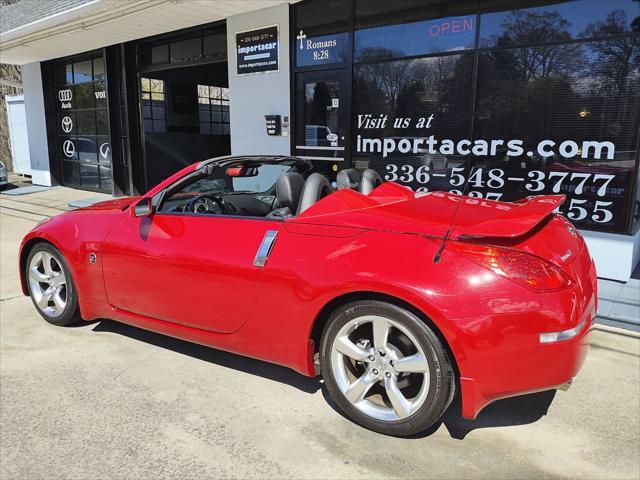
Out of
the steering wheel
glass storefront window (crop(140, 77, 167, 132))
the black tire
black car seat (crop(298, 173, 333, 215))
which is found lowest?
the black tire

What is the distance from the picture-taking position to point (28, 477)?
7.61 feet

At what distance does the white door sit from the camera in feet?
54.2

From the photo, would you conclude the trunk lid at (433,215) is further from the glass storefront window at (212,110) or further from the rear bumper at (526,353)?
the glass storefront window at (212,110)

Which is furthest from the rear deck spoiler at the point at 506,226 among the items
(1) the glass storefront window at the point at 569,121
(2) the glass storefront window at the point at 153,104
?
(2) the glass storefront window at the point at 153,104

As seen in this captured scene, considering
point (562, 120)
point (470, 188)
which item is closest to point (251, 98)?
point (470, 188)

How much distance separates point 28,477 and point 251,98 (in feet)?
24.2

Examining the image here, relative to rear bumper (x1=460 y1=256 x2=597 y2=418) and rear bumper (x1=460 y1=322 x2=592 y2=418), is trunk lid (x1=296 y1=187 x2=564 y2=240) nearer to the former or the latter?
rear bumper (x1=460 y1=256 x2=597 y2=418)

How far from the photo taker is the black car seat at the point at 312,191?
121 inches

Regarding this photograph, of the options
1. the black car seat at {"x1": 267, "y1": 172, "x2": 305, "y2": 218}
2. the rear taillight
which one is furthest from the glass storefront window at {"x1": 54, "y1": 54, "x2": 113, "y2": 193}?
the rear taillight

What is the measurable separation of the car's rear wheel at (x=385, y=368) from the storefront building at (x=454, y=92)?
1453 millimetres

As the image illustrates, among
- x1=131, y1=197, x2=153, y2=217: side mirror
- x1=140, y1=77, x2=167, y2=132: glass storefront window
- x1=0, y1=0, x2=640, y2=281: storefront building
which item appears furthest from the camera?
x1=140, y1=77, x2=167, y2=132: glass storefront window

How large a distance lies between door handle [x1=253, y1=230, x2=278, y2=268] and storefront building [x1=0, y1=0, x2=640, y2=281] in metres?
1.49

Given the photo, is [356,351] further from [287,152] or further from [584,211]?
[287,152]

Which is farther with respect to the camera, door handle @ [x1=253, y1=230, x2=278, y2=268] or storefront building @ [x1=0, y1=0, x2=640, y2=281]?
storefront building @ [x1=0, y1=0, x2=640, y2=281]
